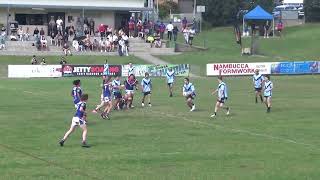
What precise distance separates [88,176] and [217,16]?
8551 centimetres

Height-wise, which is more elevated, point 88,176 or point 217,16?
point 217,16

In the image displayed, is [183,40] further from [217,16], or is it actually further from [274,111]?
[274,111]

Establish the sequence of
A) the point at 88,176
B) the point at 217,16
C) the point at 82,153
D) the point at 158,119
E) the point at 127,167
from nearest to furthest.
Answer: the point at 88,176
the point at 127,167
the point at 82,153
the point at 158,119
the point at 217,16

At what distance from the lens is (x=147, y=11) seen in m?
86.4

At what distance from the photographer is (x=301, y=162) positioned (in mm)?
20828

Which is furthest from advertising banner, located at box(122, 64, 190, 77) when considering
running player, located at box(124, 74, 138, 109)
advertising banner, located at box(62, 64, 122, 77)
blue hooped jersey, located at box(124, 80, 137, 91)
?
running player, located at box(124, 74, 138, 109)

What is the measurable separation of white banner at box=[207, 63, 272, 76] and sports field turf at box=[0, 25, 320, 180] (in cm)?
1804

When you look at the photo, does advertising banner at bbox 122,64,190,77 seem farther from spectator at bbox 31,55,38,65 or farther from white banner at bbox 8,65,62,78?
spectator at bbox 31,55,38,65

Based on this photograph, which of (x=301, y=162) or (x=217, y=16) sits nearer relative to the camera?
(x=301, y=162)

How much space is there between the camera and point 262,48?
79125 mm

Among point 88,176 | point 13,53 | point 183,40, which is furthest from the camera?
point 183,40

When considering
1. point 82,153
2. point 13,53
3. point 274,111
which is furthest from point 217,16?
point 82,153

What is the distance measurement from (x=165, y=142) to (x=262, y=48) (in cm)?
5580

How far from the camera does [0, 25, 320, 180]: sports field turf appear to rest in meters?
19.2
